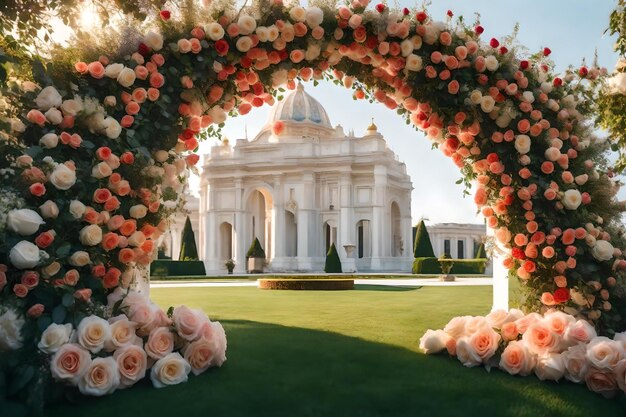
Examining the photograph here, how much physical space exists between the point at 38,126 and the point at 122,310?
1.59 metres

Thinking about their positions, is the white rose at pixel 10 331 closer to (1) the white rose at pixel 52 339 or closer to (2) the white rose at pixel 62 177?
(1) the white rose at pixel 52 339

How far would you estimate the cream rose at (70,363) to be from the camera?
391cm

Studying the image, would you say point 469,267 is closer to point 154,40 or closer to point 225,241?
point 225,241

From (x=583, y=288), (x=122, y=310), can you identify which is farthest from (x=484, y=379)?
(x=122, y=310)

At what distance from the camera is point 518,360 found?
4727 millimetres

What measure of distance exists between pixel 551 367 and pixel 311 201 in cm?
3785

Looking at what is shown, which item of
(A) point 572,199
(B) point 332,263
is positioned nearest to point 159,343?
(A) point 572,199

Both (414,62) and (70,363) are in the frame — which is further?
(414,62)

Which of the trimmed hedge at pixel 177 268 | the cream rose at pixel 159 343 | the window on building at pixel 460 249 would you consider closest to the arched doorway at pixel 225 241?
the trimmed hedge at pixel 177 268

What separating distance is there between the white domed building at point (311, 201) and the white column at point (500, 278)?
3341 centimetres

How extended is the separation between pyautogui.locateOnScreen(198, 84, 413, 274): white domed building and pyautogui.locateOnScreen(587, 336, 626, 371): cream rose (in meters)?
35.3

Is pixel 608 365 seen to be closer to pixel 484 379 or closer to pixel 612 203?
pixel 484 379

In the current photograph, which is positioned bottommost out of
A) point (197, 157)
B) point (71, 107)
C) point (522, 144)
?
point (197, 157)

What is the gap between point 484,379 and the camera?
15.1 feet
